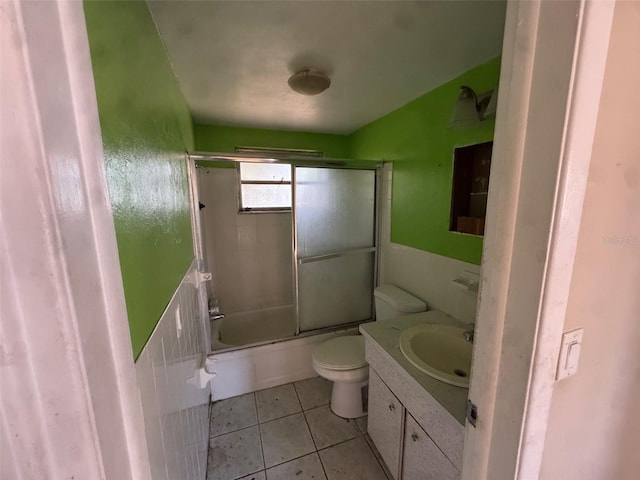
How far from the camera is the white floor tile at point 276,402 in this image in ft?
6.04

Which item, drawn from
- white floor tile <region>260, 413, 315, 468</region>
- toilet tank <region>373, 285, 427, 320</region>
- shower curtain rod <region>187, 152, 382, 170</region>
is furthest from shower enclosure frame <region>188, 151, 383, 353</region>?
white floor tile <region>260, 413, 315, 468</region>

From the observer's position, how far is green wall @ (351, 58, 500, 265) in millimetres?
1451

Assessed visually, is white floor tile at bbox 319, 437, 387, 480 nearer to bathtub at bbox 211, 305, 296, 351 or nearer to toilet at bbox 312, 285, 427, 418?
toilet at bbox 312, 285, 427, 418

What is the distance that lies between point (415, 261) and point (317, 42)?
4.80 ft

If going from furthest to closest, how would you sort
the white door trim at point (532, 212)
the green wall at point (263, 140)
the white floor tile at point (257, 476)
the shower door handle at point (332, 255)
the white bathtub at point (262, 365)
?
the green wall at point (263, 140) → the shower door handle at point (332, 255) → the white bathtub at point (262, 365) → the white floor tile at point (257, 476) → the white door trim at point (532, 212)

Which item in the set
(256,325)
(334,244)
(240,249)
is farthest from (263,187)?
(256,325)

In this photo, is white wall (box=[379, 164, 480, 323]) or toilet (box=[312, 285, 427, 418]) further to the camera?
toilet (box=[312, 285, 427, 418])

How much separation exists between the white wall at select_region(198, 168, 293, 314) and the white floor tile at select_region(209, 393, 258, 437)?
3.28ft

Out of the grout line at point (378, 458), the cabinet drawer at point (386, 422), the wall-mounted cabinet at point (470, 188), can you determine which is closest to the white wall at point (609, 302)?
the cabinet drawer at point (386, 422)

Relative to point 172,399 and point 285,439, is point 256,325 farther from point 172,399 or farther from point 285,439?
point 172,399

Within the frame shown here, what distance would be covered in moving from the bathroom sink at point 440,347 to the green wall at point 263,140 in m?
2.09

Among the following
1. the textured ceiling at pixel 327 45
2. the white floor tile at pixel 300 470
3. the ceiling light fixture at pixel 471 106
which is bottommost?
the white floor tile at pixel 300 470

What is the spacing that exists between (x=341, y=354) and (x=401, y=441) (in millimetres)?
617

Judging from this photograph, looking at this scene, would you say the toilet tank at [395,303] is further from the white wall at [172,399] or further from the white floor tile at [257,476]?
the white wall at [172,399]
